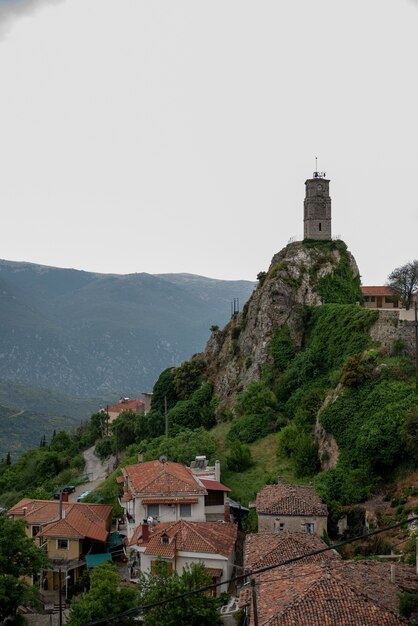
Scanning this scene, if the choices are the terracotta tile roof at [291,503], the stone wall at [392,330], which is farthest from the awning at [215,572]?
the stone wall at [392,330]

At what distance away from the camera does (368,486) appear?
121ft

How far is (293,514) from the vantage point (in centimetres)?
3291

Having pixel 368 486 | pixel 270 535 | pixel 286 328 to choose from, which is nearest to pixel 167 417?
pixel 286 328

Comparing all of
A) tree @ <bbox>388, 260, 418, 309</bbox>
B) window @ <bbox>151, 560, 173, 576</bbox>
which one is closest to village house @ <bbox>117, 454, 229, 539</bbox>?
window @ <bbox>151, 560, 173, 576</bbox>

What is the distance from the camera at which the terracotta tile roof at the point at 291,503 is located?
33.0 metres

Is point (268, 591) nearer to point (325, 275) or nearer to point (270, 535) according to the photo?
point (270, 535)

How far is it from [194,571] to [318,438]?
20474mm

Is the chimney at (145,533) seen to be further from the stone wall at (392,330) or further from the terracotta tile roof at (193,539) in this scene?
the stone wall at (392,330)

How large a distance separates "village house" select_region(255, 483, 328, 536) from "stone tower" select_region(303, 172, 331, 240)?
1462 inches

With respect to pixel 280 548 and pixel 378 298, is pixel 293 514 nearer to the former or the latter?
pixel 280 548

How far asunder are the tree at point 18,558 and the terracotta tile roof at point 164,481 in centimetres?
775

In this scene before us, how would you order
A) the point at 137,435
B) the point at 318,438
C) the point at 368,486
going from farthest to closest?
1. the point at 137,435
2. the point at 318,438
3. the point at 368,486

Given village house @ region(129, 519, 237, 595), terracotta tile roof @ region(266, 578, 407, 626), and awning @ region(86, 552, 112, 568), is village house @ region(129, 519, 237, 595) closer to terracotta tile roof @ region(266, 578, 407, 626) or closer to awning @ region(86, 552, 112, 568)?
awning @ region(86, 552, 112, 568)

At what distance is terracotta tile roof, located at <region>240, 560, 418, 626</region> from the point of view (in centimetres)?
2100
